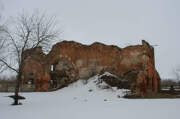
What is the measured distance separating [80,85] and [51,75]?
15.3 feet

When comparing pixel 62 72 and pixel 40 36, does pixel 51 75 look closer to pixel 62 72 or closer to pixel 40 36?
pixel 62 72

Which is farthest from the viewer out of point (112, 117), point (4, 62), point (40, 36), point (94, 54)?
point (94, 54)

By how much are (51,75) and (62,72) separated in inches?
64.6

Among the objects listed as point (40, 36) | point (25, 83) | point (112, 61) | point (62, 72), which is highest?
point (40, 36)

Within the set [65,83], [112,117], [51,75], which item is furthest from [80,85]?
[112,117]

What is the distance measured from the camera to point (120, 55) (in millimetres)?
21062

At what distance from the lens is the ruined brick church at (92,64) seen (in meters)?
18.8

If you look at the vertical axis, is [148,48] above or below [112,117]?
above

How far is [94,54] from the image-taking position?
21797 mm

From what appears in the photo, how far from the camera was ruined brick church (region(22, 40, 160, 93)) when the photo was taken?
18834mm

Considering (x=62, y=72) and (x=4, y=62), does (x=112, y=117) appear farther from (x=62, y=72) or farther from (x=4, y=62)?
(x=62, y=72)

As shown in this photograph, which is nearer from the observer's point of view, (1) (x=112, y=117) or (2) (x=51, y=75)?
(1) (x=112, y=117)

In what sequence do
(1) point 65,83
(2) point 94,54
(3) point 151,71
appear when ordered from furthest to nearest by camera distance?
1. (2) point 94,54
2. (1) point 65,83
3. (3) point 151,71

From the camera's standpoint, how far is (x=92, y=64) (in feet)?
69.7
